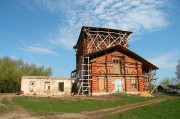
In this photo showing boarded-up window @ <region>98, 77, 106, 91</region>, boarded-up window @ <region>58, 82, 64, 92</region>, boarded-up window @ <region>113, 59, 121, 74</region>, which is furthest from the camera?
boarded-up window @ <region>58, 82, 64, 92</region>

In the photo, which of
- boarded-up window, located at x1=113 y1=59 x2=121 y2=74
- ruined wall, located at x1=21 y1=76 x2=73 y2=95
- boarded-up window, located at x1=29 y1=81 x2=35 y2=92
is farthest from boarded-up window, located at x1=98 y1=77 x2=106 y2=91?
boarded-up window, located at x1=29 y1=81 x2=35 y2=92

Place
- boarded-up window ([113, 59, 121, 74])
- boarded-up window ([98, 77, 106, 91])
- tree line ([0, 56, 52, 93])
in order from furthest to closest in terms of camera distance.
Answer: tree line ([0, 56, 52, 93]), boarded-up window ([113, 59, 121, 74]), boarded-up window ([98, 77, 106, 91])

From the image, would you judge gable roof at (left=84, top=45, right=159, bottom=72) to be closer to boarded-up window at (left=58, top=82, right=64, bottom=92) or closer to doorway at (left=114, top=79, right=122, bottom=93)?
doorway at (left=114, top=79, right=122, bottom=93)

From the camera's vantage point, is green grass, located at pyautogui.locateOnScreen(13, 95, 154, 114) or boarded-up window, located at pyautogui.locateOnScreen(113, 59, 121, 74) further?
boarded-up window, located at pyautogui.locateOnScreen(113, 59, 121, 74)

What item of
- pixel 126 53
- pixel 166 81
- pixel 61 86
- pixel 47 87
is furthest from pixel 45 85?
pixel 166 81

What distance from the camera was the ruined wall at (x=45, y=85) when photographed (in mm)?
41625

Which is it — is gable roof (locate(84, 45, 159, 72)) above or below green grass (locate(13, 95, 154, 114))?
above

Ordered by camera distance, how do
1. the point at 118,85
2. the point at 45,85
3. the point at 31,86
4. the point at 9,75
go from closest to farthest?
the point at 118,85, the point at 31,86, the point at 45,85, the point at 9,75

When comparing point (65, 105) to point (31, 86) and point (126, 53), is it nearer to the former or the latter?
point (31, 86)

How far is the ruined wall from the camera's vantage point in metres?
41.6

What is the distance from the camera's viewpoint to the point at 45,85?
4247 cm

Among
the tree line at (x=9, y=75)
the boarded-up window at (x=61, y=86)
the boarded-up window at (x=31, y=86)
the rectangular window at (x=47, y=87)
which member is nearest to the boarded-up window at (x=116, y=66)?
the boarded-up window at (x=61, y=86)

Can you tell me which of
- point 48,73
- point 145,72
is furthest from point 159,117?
point 48,73

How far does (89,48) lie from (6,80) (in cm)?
2874
